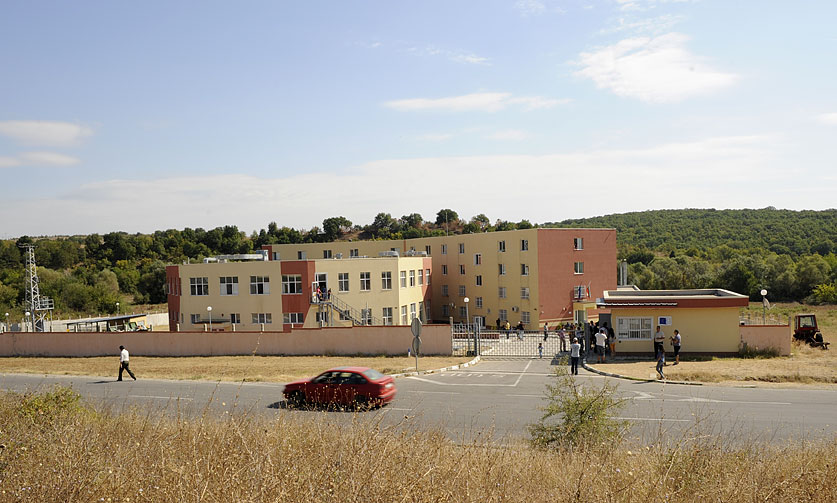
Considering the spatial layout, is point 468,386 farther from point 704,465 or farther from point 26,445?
point 26,445

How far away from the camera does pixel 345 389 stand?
17.1m

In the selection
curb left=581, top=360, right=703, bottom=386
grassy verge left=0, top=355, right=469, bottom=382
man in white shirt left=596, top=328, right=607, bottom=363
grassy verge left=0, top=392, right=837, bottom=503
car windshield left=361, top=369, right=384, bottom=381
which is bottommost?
curb left=581, top=360, right=703, bottom=386

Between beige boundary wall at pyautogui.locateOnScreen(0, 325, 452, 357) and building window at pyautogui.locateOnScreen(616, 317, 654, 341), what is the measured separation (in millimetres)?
8590

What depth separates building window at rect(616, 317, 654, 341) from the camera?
92.1 ft

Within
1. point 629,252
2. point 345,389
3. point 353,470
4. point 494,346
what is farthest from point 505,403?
point 629,252

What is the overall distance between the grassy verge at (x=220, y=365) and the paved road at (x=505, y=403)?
1727 millimetres

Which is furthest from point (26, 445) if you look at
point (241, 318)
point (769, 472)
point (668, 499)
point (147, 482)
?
point (241, 318)

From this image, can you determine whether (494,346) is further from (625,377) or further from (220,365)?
(220,365)

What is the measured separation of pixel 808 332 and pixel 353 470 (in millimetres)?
33748

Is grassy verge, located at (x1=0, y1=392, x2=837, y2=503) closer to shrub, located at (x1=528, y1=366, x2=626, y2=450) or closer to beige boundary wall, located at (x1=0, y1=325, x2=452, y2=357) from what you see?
shrub, located at (x1=528, y1=366, x2=626, y2=450)

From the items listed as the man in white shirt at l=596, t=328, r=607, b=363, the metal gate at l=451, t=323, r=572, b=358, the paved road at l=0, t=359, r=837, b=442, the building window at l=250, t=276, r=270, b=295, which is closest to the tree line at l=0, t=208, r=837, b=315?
the building window at l=250, t=276, r=270, b=295

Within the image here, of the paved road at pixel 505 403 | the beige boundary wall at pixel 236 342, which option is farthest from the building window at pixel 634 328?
the beige boundary wall at pixel 236 342

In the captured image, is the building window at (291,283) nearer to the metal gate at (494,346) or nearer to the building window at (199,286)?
the building window at (199,286)

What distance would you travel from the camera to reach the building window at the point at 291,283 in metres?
40.6
